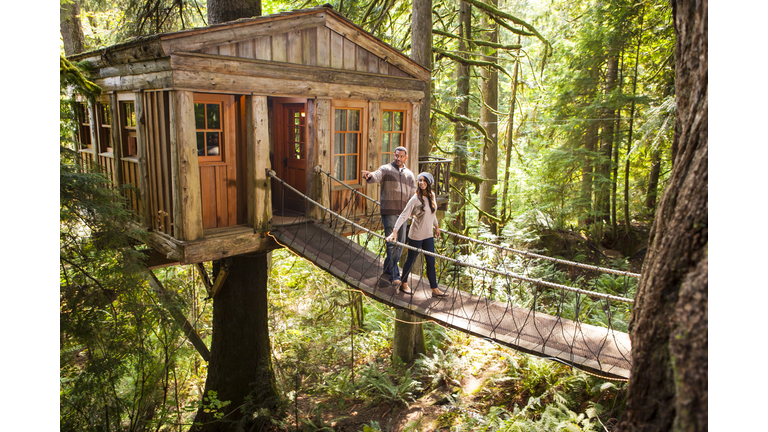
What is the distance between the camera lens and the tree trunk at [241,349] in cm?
870

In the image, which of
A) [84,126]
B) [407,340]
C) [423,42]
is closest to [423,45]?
[423,42]

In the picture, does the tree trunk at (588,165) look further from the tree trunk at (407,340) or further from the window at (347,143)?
the window at (347,143)

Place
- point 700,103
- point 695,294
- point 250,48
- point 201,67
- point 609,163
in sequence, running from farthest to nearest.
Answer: point 609,163 → point 250,48 → point 201,67 → point 700,103 → point 695,294

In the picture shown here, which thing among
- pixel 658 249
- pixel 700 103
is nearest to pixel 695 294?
pixel 658 249

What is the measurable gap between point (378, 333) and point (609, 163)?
8690 millimetres

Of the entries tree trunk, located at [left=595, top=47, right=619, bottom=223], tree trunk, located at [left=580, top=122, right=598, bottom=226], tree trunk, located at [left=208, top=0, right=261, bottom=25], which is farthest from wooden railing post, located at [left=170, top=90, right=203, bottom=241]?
tree trunk, located at [left=580, top=122, right=598, bottom=226]

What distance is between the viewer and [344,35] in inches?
310

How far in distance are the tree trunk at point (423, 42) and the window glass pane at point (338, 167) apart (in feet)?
6.57

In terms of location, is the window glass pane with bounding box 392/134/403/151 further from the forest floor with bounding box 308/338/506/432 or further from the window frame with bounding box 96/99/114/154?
the window frame with bounding box 96/99/114/154

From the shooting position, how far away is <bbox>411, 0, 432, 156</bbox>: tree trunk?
954cm

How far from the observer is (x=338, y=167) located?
841cm

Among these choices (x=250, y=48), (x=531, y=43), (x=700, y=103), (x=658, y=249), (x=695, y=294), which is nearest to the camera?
(x=695, y=294)

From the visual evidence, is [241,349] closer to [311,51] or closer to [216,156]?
[216,156]

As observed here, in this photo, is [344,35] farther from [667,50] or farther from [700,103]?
[667,50]
